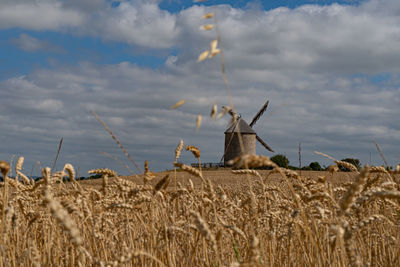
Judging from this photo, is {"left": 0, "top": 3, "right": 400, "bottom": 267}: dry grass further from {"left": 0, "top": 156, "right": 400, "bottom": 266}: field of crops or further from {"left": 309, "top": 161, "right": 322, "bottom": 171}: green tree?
{"left": 309, "top": 161, "right": 322, "bottom": 171}: green tree

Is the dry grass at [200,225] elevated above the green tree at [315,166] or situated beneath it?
situated beneath

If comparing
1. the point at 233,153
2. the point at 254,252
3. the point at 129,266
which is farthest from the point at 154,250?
the point at 233,153

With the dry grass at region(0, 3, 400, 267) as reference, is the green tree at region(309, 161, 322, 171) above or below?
above

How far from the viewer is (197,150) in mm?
2797

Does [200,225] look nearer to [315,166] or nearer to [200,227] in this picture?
[200,227]

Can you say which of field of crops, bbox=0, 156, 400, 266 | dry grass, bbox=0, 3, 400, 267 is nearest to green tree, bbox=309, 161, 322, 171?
field of crops, bbox=0, 156, 400, 266

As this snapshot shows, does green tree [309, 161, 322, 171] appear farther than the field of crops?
Yes

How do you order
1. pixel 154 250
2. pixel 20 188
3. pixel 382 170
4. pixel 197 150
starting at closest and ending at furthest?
pixel 197 150 → pixel 154 250 → pixel 382 170 → pixel 20 188

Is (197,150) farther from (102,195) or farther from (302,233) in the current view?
(102,195)

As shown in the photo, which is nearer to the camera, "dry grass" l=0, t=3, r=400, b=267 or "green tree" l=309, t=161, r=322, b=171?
"dry grass" l=0, t=3, r=400, b=267

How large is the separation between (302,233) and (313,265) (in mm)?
440

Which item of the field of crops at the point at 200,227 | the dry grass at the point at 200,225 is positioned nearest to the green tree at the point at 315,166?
the field of crops at the point at 200,227

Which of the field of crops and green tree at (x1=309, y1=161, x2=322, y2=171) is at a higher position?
green tree at (x1=309, y1=161, x2=322, y2=171)

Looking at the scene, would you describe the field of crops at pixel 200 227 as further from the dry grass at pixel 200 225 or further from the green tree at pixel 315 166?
the green tree at pixel 315 166
